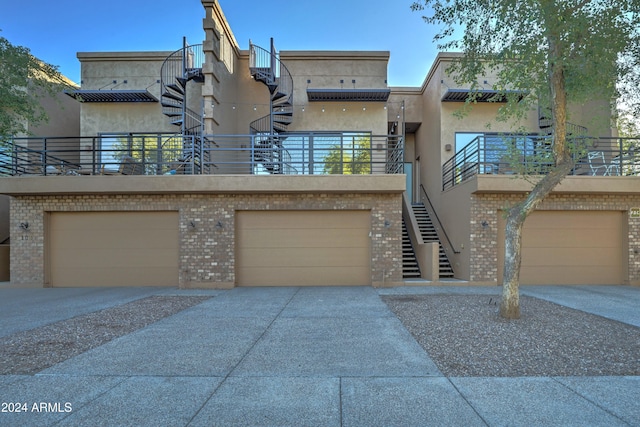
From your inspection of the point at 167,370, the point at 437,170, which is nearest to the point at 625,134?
the point at 437,170

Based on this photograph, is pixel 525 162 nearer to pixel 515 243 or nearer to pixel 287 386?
pixel 515 243

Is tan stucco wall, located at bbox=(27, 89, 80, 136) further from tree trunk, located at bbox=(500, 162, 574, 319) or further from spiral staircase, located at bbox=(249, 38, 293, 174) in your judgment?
tree trunk, located at bbox=(500, 162, 574, 319)

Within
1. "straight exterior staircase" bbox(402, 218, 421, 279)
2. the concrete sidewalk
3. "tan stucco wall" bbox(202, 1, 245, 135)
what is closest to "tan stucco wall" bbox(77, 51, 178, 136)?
"tan stucco wall" bbox(202, 1, 245, 135)

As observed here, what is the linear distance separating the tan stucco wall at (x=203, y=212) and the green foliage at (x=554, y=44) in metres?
4.06

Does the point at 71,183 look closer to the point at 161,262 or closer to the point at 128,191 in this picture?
Result: the point at 128,191

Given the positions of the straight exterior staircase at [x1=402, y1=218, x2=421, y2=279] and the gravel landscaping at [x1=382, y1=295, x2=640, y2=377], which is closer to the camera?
the gravel landscaping at [x1=382, y1=295, x2=640, y2=377]

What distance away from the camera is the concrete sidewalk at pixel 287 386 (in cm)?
298

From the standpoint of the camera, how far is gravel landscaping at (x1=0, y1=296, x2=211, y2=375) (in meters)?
4.28

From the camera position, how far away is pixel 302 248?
1016 centimetres

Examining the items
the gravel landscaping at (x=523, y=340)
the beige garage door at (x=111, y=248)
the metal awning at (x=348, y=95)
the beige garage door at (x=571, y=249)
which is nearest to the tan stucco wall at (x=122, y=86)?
the beige garage door at (x=111, y=248)

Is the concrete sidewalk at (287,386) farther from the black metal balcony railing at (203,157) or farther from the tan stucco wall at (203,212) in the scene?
the black metal balcony railing at (203,157)

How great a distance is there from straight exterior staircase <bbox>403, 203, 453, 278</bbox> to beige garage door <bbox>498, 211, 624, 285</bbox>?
212 centimetres

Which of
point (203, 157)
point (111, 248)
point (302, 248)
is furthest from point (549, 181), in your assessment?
point (111, 248)

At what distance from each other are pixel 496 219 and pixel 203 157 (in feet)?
29.0
